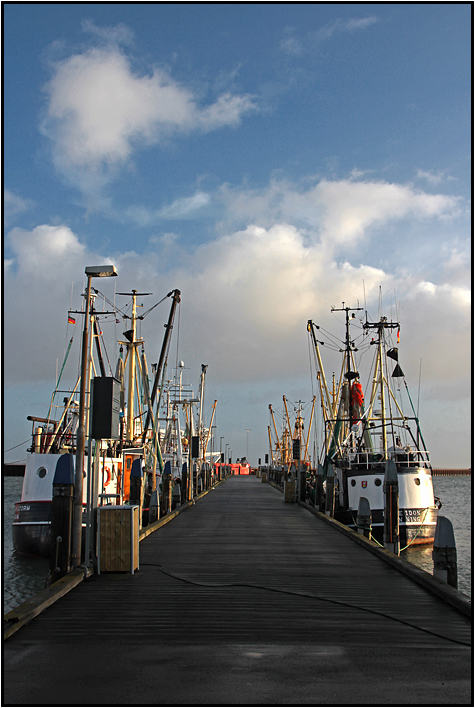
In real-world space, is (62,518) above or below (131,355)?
below

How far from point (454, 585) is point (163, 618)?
231 inches

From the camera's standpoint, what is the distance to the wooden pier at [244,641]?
5.52 meters

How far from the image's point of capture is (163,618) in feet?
26.6

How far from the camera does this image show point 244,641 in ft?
23.2

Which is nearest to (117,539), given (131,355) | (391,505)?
(391,505)

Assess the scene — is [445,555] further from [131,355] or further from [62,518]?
[131,355]

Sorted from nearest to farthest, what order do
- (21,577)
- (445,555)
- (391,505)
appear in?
(445,555), (391,505), (21,577)

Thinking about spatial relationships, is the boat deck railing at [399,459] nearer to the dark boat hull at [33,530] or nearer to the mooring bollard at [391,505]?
the mooring bollard at [391,505]

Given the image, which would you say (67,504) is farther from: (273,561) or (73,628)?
(273,561)

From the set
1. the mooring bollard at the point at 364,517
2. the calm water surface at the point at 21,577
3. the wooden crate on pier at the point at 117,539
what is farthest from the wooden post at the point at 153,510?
the wooden crate on pier at the point at 117,539

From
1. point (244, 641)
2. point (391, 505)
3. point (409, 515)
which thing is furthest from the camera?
point (409, 515)

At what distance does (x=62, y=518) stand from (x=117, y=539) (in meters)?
1.16

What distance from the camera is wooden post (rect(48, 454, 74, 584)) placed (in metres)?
10.8

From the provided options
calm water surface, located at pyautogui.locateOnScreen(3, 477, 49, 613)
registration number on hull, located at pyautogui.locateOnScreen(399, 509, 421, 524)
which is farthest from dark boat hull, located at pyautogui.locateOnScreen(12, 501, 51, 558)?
→ registration number on hull, located at pyautogui.locateOnScreen(399, 509, 421, 524)
